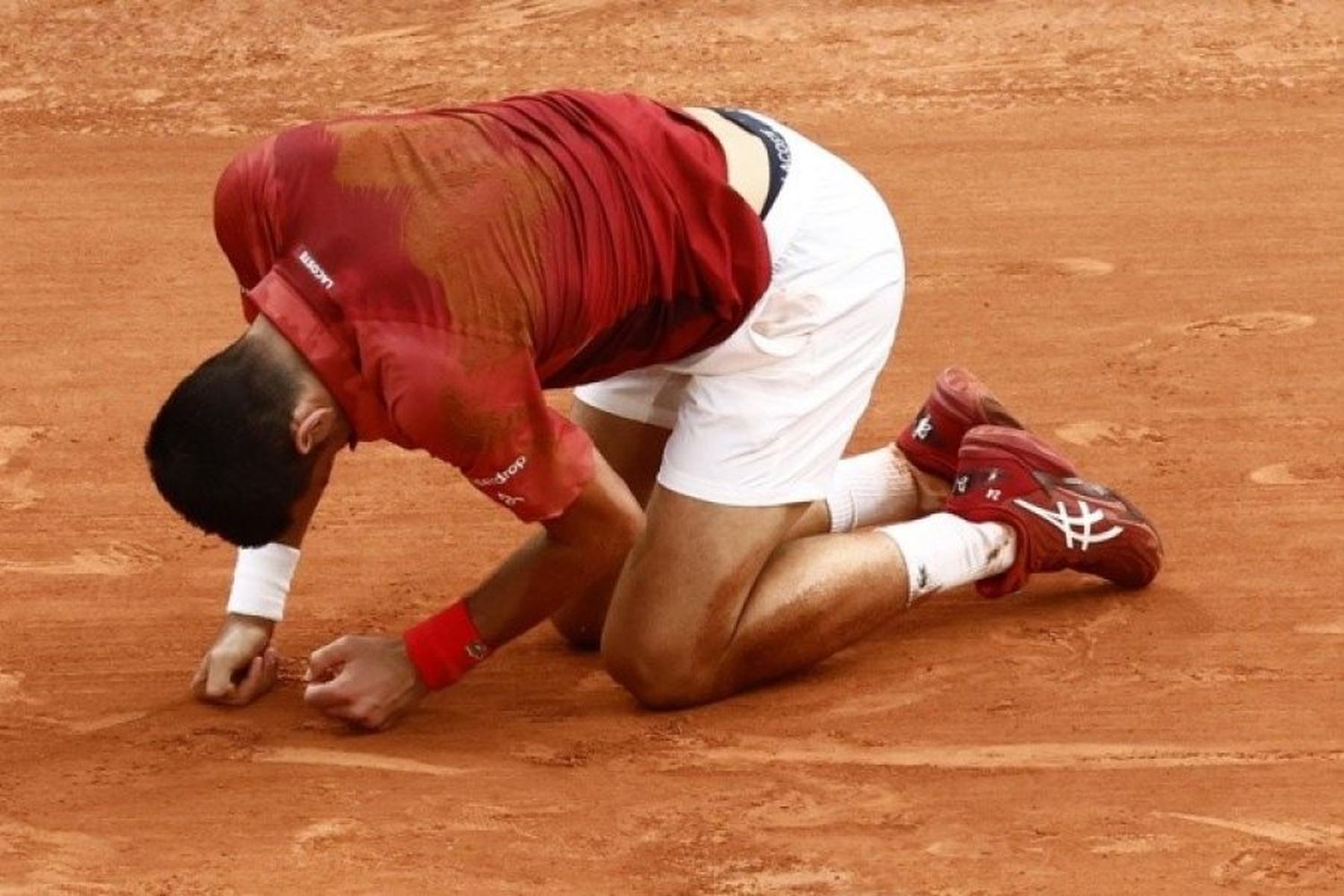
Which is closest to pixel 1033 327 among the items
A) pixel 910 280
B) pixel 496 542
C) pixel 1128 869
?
pixel 910 280

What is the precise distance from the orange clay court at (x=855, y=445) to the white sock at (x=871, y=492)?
0.23 meters

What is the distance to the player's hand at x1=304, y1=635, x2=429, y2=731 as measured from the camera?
4.21 m

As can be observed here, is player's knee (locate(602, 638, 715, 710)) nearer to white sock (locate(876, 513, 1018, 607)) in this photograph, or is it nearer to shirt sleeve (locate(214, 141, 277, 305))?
white sock (locate(876, 513, 1018, 607))

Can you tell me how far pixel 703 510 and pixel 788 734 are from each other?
0.42m

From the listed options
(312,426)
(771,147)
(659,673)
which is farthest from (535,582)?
(771,147)

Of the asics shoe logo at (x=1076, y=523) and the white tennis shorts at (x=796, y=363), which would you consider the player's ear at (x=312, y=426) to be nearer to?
the white tennis shorts at (x=796, y=363)

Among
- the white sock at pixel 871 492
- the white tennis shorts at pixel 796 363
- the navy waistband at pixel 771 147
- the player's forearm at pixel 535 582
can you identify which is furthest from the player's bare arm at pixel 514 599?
the white sock at pixel 871 492

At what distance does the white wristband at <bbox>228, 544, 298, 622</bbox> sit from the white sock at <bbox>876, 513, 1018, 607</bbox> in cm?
110

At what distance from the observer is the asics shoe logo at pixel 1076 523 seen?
4652 mm

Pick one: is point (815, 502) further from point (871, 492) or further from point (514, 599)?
point (514, 599)

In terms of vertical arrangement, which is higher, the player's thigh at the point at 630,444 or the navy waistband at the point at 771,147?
the navy waistband at the point at 771,147

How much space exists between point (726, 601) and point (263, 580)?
32.1 inches

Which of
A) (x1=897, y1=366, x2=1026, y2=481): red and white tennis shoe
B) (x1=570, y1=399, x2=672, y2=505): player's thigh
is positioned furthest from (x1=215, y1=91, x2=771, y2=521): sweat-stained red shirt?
(x1=897, y1=366, x2=1026, y2=481): red and white tennis shoe

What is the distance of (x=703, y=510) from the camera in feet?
14.3
